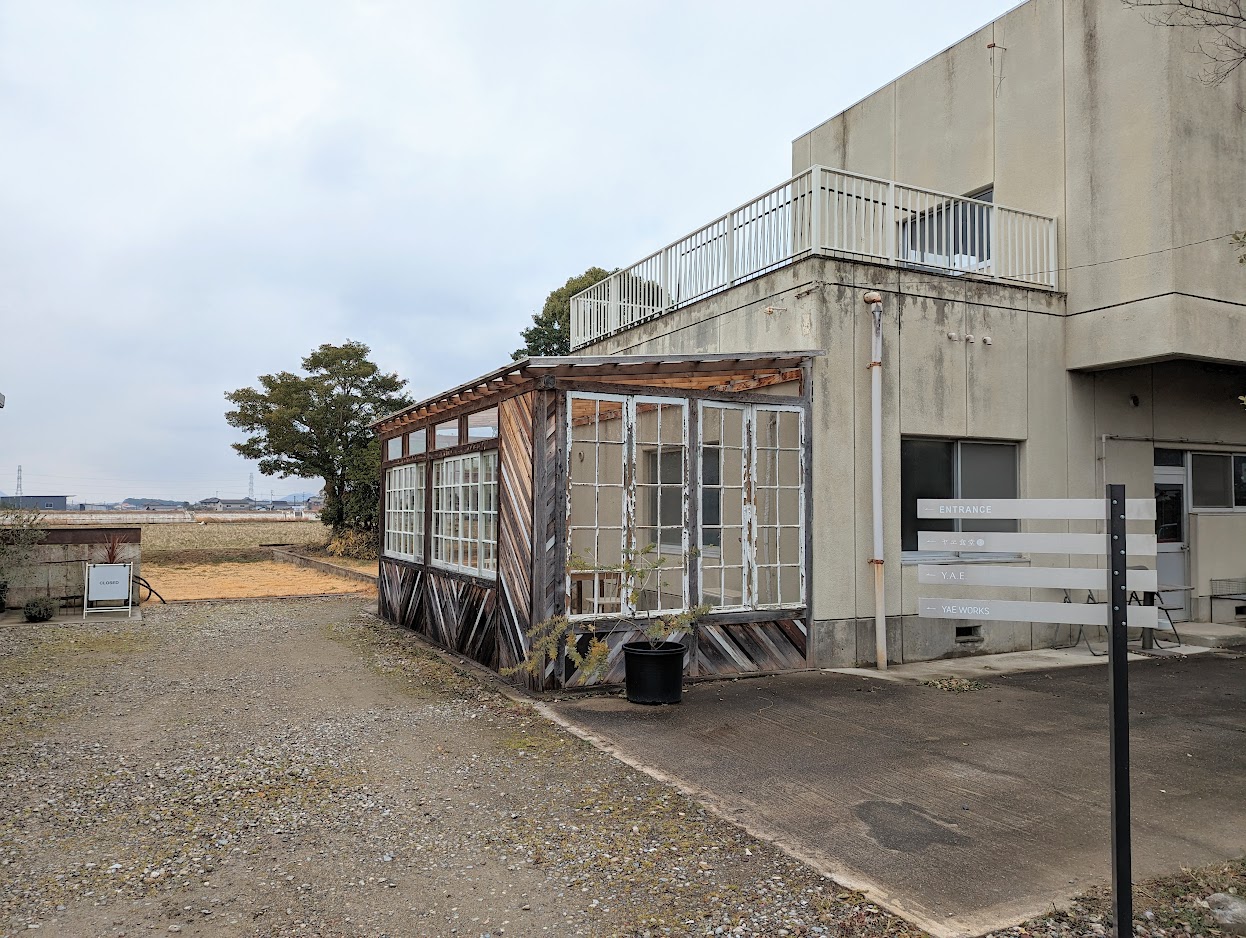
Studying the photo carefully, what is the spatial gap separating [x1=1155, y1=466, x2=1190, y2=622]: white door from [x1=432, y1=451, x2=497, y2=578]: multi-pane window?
8971mm

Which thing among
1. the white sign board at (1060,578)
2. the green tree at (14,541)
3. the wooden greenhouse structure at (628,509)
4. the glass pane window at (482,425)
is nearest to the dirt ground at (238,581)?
the green tree at (14,541)

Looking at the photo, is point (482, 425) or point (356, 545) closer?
point (482, 425)

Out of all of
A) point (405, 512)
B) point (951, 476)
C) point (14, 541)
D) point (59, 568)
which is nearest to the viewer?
point (951, 476)

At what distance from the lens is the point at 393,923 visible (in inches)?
127

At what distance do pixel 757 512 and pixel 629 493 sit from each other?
1482 millimetres

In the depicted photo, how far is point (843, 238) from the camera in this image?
8836 millimetres

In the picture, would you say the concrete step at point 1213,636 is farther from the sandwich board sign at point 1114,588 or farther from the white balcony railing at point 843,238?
the sandwich board sign at point 1114,588

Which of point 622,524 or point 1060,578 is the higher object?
point 622,524

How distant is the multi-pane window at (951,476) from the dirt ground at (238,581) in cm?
1203

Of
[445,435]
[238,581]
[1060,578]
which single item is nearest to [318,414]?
[238,581]

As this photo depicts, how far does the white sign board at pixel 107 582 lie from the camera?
1290cm

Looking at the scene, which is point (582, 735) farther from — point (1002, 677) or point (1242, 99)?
point (1242, 99)

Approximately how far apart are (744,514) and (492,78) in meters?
7.49

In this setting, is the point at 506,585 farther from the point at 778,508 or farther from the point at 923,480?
the point at 923,480
